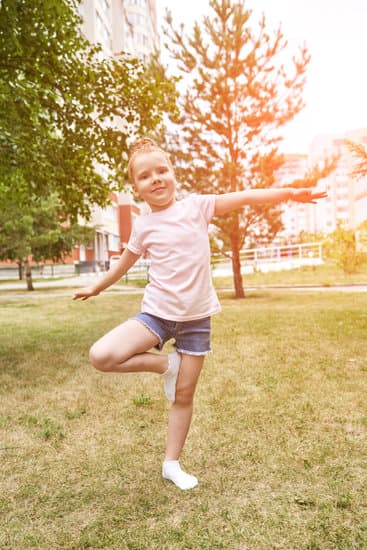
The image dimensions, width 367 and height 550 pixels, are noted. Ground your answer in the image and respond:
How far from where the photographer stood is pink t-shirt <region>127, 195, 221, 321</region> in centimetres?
275

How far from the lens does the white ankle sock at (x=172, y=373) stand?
2.88 meters

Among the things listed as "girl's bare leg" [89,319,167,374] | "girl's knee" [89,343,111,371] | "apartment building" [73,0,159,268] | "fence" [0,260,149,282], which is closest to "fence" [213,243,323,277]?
"fence" [0,260,149,282]

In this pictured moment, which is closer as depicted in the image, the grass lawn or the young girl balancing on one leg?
the grass lawn

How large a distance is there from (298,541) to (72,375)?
13.8 feet

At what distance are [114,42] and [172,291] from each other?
63.3 m

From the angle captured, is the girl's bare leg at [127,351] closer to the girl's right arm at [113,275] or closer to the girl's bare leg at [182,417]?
the girl's bare leg at [182,417]

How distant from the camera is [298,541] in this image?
2.33 meters

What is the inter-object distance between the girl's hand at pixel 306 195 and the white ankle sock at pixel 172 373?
123 cm

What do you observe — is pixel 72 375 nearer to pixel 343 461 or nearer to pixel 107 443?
pixel 107 443

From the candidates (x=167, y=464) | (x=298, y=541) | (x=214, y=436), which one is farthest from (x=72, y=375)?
(x=298, y=541)

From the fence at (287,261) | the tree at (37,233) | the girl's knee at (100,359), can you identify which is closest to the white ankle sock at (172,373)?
the girl's knee at (100,359)

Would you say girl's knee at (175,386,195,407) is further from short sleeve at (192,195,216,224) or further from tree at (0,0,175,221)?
tree at (0,0,175,221)

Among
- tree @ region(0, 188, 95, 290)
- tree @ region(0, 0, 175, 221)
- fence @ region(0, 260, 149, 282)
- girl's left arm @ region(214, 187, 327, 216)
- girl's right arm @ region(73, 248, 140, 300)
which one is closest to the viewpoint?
girl's left arm @ region(214, 187, 327, 216)

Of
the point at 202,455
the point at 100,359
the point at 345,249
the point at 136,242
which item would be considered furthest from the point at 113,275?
the point at 345,249
